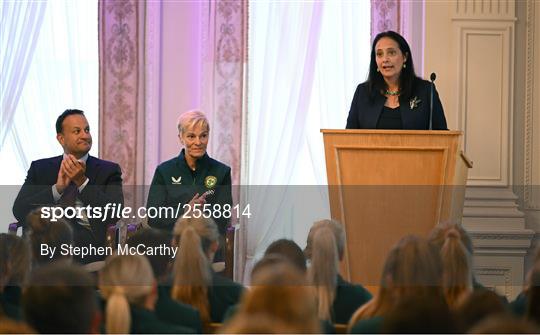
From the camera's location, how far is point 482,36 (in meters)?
8.03

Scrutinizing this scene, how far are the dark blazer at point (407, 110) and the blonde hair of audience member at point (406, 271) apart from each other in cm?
227

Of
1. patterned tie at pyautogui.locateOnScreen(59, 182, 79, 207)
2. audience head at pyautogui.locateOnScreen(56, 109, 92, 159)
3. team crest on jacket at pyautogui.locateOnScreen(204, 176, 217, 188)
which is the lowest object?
patterned tie at pyautogui.locateOnScreen(59, 182, 79, 207)

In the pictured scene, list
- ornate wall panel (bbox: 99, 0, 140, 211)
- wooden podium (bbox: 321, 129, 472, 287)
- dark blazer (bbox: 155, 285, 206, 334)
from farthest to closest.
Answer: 1. ornate wall panel (bbox: 99, 0, 140, 211)
2. wooden podium (bbox: 321, 129, 472, 287)
3. dark blazer (bbox: 155, 285, 206, 334)

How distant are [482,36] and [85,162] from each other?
3.28 metres

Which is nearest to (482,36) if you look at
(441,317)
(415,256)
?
(415,256)

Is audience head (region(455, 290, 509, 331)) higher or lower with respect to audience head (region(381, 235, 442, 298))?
lower

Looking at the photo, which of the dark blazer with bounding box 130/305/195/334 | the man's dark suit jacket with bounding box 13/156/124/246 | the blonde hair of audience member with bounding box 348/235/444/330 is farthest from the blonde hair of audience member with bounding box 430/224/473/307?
the man's dark suit jacket with bounding box 13/156/124/246

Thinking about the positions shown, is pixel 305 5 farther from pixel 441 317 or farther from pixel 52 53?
pixel 441 317

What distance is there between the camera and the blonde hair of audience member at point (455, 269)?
416 cm

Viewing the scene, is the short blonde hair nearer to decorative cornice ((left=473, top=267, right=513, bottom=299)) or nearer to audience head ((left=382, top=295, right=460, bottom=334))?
decorative cornice ((left=473, top=267, right=513, bottom=299))

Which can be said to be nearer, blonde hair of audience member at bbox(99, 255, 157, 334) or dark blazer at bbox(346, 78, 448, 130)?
blonde hair of audience member at bbox(99, 255, 157, 334)

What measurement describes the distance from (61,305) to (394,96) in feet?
11.0

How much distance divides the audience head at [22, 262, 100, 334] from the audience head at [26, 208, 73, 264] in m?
1.90

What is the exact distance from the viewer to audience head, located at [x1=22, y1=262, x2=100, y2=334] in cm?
323
